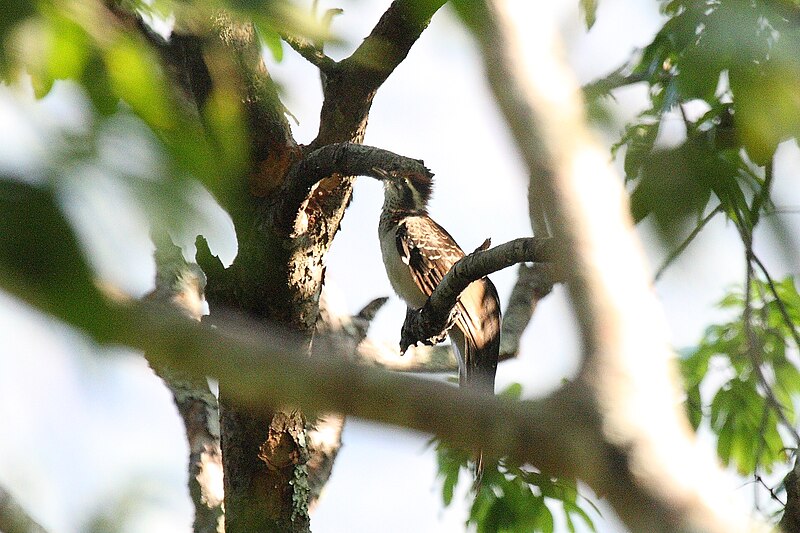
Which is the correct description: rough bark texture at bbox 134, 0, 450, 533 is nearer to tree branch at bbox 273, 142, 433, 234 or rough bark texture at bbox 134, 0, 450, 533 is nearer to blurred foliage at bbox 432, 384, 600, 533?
tree branch at bbox 273, 142, 433, 234

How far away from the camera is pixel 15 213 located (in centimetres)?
66

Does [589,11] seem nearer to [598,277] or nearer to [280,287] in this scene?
[598,277]

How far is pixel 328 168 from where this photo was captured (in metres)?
3.48

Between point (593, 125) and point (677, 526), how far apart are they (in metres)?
0.37

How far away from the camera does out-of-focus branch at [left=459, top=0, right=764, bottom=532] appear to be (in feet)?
Answer: 2.85

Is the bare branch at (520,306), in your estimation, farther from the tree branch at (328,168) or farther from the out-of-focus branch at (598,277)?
the out-of-focus branch at (598,277)

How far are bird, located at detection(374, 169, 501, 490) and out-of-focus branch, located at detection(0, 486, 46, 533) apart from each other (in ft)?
9.38

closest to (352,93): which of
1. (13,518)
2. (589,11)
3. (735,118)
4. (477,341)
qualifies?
(13,518)

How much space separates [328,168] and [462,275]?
0.61 meters

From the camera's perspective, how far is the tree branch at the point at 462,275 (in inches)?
117

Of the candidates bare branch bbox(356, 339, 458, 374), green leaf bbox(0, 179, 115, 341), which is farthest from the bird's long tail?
green leaf bbox(0, 179, 115, 341)

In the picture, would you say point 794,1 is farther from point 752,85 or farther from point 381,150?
point 381,150

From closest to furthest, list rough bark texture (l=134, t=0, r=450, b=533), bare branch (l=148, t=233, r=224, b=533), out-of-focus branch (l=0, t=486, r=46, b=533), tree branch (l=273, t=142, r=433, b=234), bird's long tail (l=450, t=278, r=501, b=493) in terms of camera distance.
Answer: out-of-focus branch (l=0, t=486, r=46, b=533), tree branch (l=273, t=142, r=433, b=234), rough bark texture (l=134, t=0, r=450, b=533), bare branch (l=148, t=233, r=224, b=533), bird's long tail (l=450, t=278, r=501, b=493)

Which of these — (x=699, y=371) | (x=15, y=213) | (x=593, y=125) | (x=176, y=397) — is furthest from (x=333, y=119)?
(x=15, y=213)
